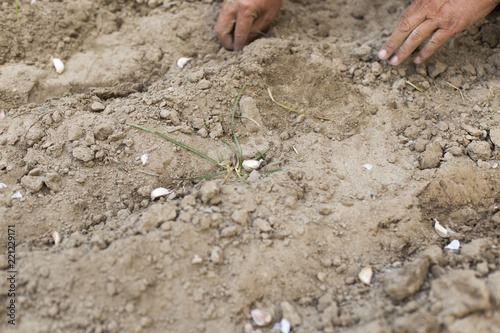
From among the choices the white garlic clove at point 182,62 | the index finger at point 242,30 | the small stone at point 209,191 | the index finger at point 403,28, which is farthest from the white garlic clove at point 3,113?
the index finger at point 403,28

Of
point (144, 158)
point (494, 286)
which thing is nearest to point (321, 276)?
point (494, 286)

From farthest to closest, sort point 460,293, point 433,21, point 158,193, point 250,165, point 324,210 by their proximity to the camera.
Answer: point 433,21 < point 250,165 < point 158,193 < point 324,210 < point 460,293

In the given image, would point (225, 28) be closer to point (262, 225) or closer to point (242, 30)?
point (242, 30)

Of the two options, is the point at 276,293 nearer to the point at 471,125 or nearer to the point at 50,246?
the point at 50,246

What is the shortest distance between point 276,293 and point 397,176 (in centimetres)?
83

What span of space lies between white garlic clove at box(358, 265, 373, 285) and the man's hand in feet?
5.20

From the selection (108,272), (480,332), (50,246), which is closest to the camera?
(480,332)

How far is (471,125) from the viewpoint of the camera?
2127 millimetres

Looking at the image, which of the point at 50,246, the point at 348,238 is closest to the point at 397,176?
the point at 348,238

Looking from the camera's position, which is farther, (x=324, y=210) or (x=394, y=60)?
(x=394, y=60)

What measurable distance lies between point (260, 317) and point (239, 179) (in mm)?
655

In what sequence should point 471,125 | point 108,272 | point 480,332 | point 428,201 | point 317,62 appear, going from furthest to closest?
point 317,62 < point 471,125 < point 428,201 < point 108,272 < point 480,332

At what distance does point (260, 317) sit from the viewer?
5.16 feet

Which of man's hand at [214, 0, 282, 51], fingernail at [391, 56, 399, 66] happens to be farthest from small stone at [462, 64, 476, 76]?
→ man's hand at [214, 0, 282, 51]
